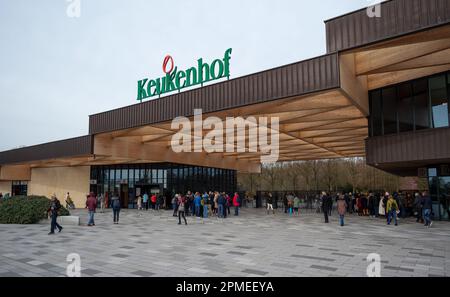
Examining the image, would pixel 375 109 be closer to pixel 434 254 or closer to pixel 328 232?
pixel 328 232

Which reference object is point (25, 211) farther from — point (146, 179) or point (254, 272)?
point (146, 179)

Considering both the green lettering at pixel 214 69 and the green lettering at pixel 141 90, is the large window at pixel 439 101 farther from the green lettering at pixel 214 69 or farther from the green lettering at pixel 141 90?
the green lettering at pixel 141 90

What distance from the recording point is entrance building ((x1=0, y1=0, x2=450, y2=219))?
11828 mm

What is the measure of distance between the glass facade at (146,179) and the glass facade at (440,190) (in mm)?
22515

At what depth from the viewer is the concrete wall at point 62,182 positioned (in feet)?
119

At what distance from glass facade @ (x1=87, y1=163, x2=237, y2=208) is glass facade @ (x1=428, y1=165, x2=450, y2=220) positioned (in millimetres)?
22515

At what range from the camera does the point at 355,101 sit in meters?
13.9

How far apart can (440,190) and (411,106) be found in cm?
544

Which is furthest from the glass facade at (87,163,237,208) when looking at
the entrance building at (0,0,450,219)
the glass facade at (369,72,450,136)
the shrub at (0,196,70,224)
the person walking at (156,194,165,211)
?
the glass facade at (369,72,450,136)

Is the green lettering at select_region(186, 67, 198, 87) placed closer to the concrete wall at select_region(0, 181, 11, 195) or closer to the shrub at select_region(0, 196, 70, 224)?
the shrub at select_region(0, 196, 70, 224)

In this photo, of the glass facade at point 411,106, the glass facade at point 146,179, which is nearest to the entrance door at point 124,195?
the glass facade at point 146,179

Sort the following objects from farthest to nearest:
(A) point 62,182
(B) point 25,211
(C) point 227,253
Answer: (A) point 62,182, (B) point 25,211, (C) point 227,253

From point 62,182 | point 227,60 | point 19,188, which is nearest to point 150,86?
point 227,60
